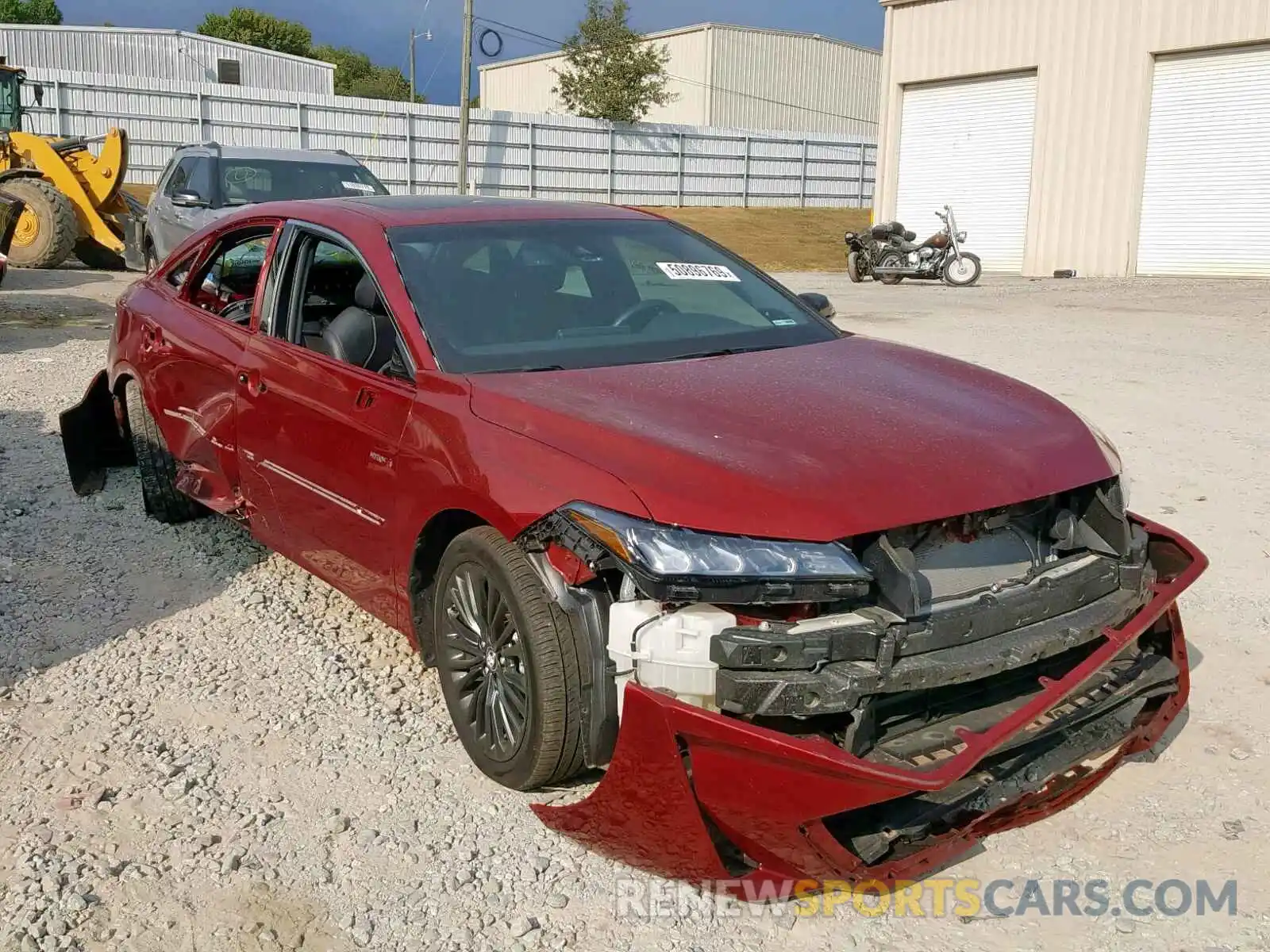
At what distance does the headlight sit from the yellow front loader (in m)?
15.5

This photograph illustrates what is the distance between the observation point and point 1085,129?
869 inches

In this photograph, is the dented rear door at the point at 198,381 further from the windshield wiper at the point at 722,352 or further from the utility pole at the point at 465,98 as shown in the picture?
the utility pole at the point at 465,98

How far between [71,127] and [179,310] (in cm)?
2380

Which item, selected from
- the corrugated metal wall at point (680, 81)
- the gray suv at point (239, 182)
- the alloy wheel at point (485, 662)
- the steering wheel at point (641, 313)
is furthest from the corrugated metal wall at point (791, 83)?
the alloy wheel at point (485, 662)

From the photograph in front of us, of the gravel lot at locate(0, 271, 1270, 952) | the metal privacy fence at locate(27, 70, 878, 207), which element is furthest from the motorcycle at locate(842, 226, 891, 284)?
the gravel lot at locate(0, 271, 1270, 952)

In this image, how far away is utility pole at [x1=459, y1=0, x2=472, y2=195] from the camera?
28.5 m

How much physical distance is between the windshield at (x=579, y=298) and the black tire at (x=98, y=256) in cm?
1580

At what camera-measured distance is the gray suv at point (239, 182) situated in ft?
40.1

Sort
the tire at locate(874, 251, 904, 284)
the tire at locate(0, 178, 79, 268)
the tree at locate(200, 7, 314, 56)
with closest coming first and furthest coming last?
the tire at locate(0, 178, 79, 268) < the tire at locate(874, 251, 904, 284) < the tree at locate(200, 7, 314, 56)

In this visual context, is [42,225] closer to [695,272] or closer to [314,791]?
[695,272]

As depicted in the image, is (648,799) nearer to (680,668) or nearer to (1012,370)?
(680,668)

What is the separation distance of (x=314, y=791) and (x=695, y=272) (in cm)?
215

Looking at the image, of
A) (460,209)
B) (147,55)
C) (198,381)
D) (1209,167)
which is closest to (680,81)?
(147,55)

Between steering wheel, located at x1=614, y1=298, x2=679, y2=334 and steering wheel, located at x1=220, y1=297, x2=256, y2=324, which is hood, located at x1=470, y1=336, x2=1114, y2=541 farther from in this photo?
steering wheel, located at x1=220, y1=297, x2=256, y2=324
